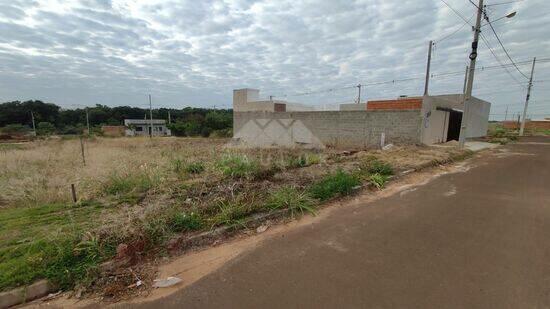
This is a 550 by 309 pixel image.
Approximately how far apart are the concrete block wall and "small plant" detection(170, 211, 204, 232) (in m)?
13.0

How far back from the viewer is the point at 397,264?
302 cm

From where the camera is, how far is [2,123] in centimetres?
5241

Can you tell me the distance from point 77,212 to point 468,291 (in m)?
5.44

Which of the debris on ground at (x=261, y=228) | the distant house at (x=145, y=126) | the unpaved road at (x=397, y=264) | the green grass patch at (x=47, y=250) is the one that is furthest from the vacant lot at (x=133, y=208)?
the distant house at (x=145, y=126)

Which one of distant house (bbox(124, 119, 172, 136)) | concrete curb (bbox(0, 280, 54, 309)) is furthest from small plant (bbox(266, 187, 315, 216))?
distant house (bbox(124, 119, 172, 136))

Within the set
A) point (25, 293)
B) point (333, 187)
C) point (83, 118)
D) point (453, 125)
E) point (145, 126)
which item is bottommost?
point (145, 126)

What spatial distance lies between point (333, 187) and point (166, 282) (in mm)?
3667

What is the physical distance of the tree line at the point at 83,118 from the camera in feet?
135

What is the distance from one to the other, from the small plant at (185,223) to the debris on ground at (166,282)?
0.97 m

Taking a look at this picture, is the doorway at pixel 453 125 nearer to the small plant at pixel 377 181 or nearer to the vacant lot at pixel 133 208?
the vacant lot at pixel 133 208

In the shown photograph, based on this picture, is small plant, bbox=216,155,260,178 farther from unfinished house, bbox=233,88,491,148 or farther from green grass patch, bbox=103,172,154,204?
unfinished house, bbox=233,88,491,148

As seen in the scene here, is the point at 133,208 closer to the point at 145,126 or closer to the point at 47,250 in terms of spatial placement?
the point at 47,250

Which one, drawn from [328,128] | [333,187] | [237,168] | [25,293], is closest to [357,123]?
[328,128]

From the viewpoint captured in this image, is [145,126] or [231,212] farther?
[145,126]
